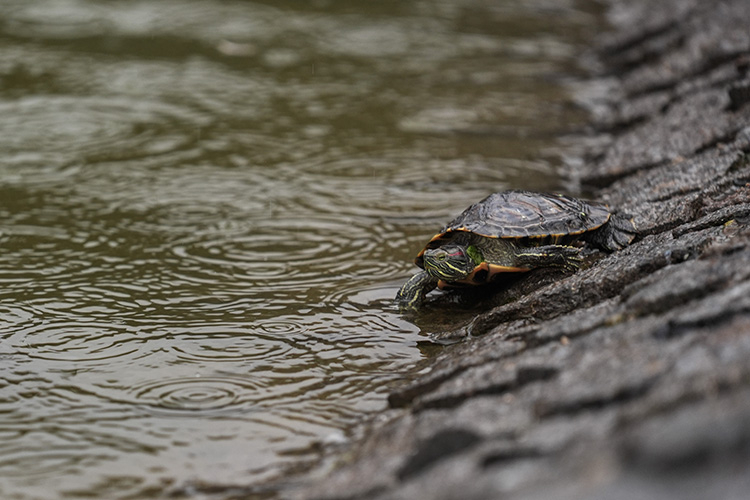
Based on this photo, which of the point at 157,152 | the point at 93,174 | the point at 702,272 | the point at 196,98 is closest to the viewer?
the point at 702,272

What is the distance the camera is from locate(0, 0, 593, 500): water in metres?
3.48

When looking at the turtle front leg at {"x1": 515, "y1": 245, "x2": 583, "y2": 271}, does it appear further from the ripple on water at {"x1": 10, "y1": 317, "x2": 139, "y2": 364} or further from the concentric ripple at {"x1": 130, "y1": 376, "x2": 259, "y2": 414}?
the ripple on water at {"x1": 10, "y1": 317, "x2": 139, "y2": 364}

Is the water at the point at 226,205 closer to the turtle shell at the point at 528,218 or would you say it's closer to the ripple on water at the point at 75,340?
the ripple on water at the point at 75,340

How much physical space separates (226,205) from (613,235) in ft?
9.36

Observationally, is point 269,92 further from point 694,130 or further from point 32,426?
point 32,426

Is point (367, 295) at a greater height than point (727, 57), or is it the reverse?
point (727, 57)

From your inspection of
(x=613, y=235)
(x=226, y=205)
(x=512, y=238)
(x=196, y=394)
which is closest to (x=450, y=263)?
(x=512, y=238)

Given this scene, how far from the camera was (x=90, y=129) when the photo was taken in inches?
297

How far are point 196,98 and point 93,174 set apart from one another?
2.09 m

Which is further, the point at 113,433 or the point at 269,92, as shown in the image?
the point at 269,92

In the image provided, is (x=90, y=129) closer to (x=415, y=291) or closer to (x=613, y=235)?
(x=415, y=291)

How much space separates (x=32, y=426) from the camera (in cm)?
345

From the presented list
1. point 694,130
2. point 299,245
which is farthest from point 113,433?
point 694,130

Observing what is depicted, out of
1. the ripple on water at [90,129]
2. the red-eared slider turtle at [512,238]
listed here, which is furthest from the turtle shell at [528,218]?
the ripple on water at [90,129]
